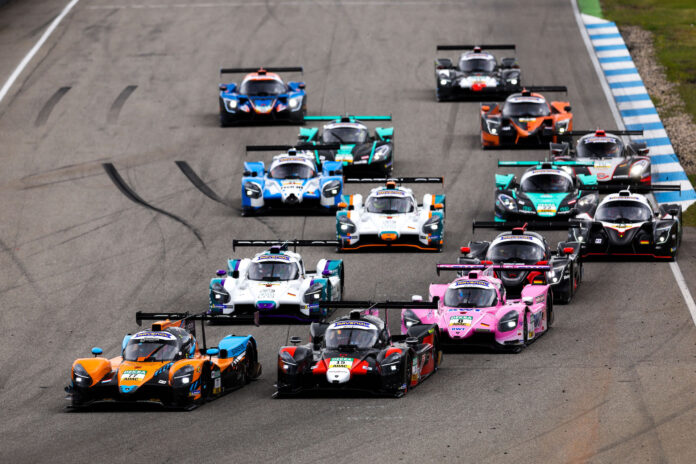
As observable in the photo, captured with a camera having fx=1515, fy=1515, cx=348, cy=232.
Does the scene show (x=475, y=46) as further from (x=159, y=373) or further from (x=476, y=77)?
(x=159, y=373)

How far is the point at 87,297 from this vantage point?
38.4 meters

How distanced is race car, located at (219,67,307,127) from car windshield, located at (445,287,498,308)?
22.1m

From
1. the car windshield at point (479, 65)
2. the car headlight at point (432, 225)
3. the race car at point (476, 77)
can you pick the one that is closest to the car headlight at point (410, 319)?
the car headlight at point (432, 225)

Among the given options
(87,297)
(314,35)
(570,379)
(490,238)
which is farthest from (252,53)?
(570,379)

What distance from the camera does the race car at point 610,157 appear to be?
47.6 meters

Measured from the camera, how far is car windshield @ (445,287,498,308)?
33.3 metres

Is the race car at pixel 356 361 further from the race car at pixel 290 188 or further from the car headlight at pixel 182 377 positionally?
the race car at pixel 290 188

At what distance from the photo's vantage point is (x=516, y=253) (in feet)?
123

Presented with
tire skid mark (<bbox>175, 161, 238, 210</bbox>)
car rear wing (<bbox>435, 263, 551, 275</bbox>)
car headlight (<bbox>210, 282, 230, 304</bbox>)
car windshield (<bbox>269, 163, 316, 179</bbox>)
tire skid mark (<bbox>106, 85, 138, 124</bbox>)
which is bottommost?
tire skid mark (<bbox>175, 161, 238, 210</bbox>)

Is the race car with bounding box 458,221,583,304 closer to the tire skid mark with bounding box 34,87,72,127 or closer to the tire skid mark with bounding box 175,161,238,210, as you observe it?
the tire skid mark with bounding box 175,161,238,210

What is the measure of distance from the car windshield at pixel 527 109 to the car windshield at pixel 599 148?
380 cm

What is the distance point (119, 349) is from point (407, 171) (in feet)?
62.4

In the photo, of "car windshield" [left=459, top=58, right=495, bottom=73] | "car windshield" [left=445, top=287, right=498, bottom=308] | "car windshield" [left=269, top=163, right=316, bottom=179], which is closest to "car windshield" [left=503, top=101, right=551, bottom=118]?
"car windshield" [left=459, top=58, right=495, bottom=73]

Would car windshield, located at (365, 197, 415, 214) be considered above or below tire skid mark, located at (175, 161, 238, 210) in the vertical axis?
above
